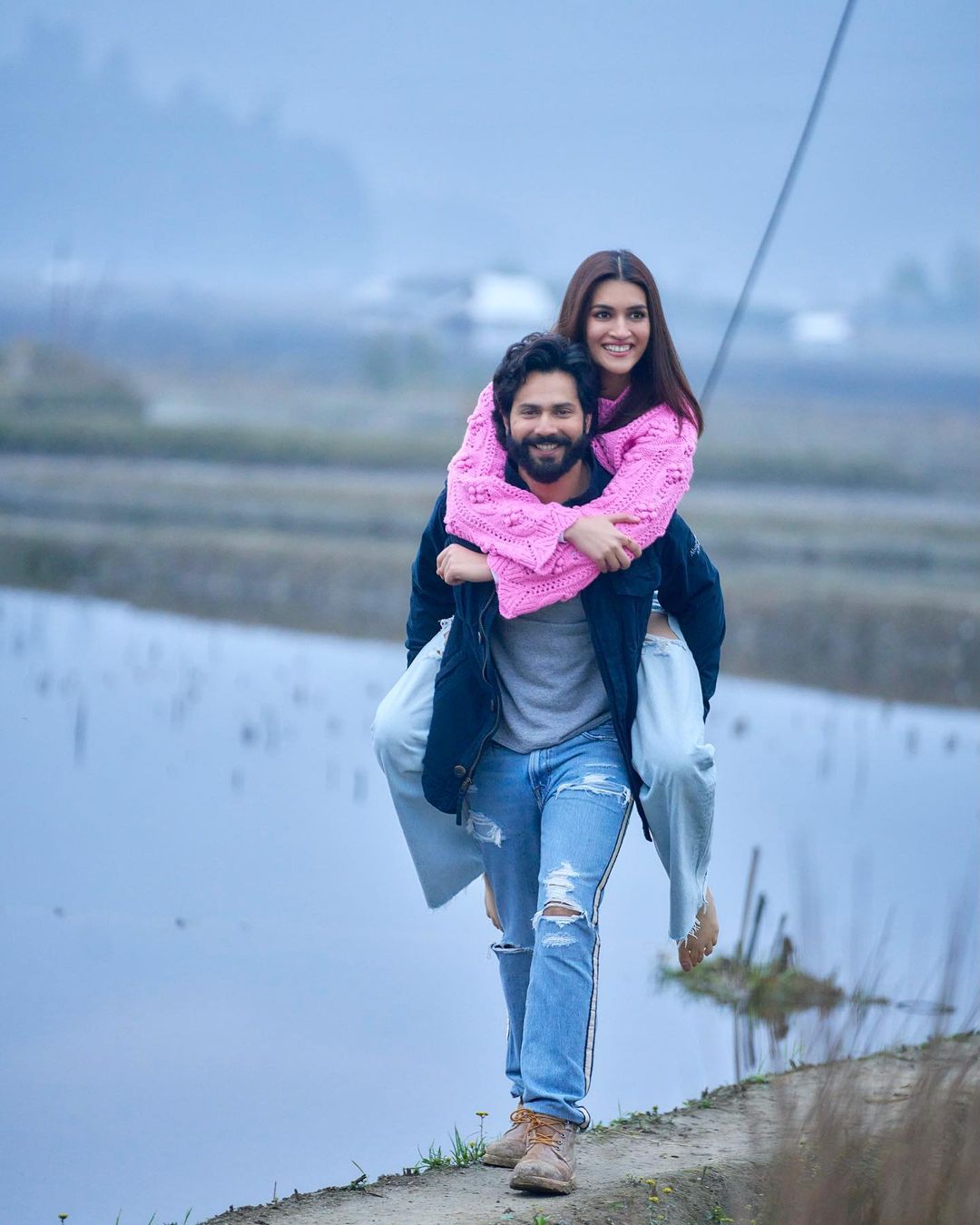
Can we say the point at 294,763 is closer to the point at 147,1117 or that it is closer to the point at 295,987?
the point at 295,987

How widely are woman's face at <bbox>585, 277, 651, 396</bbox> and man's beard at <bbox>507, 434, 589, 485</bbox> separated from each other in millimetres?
209

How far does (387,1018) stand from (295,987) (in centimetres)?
36

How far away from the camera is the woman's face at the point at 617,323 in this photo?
403 centimetres

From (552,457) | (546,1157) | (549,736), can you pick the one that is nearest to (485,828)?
(549,736)

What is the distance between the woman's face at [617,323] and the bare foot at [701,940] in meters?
1.26

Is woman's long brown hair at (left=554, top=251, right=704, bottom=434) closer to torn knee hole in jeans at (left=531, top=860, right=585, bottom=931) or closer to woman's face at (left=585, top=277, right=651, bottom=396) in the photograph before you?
woman's face at (left=585, top=277, right=651, bottom=396)

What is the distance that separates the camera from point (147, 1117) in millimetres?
4805

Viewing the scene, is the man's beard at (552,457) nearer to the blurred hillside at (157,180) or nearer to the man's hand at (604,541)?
the man's hand at (604,541)

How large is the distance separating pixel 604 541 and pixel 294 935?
315cm

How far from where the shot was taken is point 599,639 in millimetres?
3896

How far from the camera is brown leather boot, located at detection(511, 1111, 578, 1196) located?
152 inches

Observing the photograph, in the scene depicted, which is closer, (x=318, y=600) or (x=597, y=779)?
(x=597, y=779)

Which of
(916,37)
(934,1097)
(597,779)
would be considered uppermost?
(916,37)

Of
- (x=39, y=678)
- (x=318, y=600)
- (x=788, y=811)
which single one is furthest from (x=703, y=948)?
(x=318, y=600)
